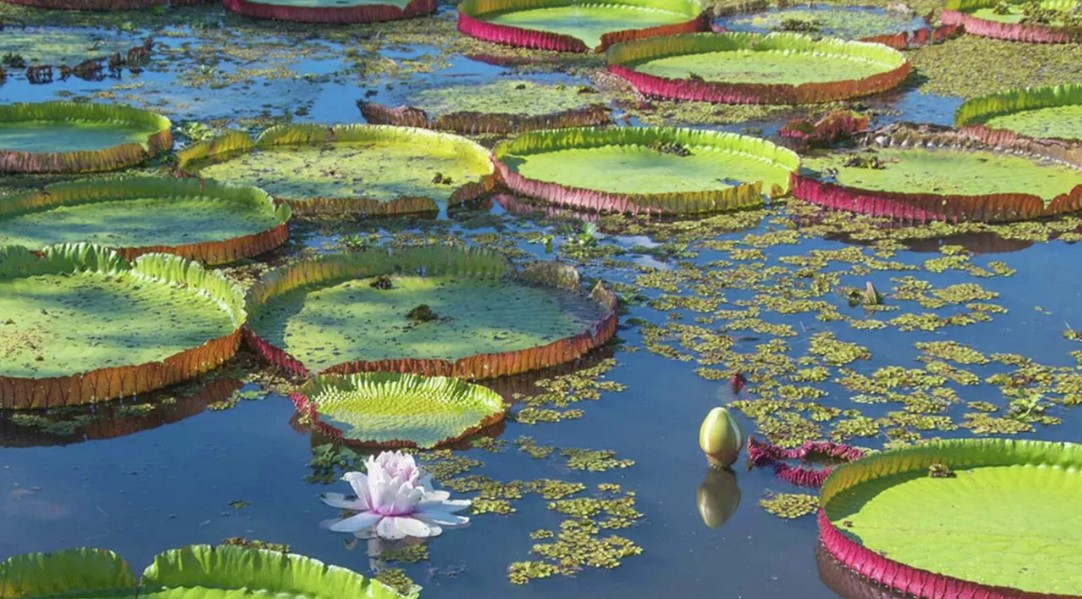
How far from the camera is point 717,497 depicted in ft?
20.0

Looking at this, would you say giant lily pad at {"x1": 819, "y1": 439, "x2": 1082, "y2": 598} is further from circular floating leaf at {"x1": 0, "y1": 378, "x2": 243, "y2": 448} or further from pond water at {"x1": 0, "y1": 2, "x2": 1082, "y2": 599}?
circular floating leaf at {"x1": 0, "y1": 378, "x2": 243, "y2": 448}

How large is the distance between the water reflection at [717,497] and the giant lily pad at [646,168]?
11.4 ft

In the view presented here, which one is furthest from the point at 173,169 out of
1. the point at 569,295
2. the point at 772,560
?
the point at 772,560

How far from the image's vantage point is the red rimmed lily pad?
33.9 feet

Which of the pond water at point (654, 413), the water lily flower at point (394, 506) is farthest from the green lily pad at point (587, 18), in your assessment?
the water lily flower at point (394, 506)

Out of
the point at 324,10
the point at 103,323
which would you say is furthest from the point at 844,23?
the point at 103,323

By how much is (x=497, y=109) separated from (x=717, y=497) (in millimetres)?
6181

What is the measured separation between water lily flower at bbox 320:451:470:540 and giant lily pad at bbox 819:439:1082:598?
1287 mm

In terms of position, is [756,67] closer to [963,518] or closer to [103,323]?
[103,323]

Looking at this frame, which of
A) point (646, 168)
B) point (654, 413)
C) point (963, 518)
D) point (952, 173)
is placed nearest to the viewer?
point (963, 518)

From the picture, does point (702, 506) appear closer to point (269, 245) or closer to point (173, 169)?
point (269, 245)

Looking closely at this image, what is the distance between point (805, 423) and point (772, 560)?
46.4 inches

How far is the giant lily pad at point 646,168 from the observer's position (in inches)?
378

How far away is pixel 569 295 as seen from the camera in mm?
7934
